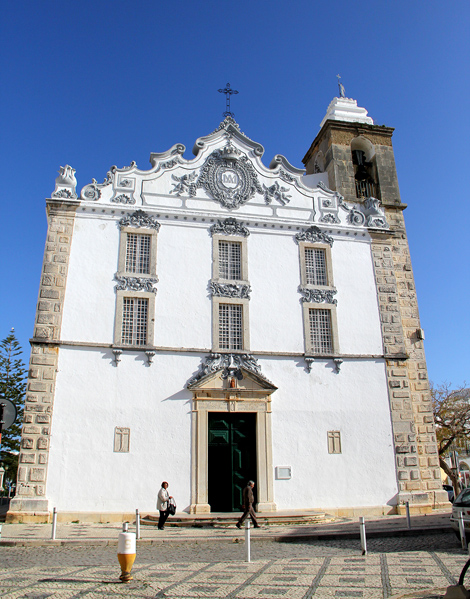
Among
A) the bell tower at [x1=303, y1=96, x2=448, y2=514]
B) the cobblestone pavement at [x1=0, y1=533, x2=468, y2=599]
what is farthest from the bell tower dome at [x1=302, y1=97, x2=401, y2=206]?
the cobblestone pavement at [x1=0, y1=533, x2=468, y2=599]

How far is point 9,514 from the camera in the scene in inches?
556

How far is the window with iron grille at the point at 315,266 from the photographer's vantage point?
1867 centimetres

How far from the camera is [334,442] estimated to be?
1677cm

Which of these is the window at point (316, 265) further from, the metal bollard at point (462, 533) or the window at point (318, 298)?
the metal bollard at point (462, 533)

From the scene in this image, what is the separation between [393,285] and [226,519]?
9.93m

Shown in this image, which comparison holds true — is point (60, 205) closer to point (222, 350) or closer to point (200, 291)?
point (200, 291)

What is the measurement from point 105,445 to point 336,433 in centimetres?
704

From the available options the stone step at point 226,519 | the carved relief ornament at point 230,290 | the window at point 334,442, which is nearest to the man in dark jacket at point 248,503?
the stone step at point 226,519

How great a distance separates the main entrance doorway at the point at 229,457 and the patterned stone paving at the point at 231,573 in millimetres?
5051

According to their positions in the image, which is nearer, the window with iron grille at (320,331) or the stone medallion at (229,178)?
the window with iron grille at (320,331)

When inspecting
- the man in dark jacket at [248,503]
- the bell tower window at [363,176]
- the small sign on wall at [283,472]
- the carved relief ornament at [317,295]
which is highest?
the bell tower window at [363,176]

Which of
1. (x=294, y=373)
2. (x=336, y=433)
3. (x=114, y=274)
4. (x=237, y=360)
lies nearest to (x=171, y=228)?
(x=114, y=274)

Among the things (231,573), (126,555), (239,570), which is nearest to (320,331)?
(239,570)

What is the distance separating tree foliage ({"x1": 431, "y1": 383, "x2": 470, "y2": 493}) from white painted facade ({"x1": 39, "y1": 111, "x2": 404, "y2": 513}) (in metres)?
14.0
